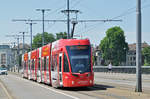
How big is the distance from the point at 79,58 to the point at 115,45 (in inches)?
3230

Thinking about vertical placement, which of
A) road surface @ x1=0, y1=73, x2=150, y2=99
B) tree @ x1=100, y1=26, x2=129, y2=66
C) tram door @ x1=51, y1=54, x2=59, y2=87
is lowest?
road surface @ x1=0, y1=73, x2=150, y2=99

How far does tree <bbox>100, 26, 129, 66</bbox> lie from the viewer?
10556 centimetres

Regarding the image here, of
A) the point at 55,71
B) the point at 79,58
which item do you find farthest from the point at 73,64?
the point at 55,71

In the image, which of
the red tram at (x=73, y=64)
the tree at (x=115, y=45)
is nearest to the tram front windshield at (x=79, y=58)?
the red tram at (x=73, y=64)

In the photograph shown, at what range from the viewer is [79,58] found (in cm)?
2439

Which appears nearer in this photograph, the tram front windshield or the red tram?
the red tram

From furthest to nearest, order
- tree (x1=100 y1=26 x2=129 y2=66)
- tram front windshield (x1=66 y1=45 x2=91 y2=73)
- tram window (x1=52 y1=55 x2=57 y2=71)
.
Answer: tree (x1=100 y1=26 x2=129 y2=66)
tram window (x1=52 y1=55 x2=57 y2=71)
tram front windshield (x1=66 y1=45 x2=91 y2=73)

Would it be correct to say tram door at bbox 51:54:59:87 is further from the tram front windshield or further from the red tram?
the tram front windshield

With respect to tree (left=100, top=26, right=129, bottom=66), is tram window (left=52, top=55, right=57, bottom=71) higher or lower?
lower

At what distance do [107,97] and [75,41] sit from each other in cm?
691

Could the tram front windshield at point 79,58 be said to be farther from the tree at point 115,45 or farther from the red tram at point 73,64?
the tree at point 115,45

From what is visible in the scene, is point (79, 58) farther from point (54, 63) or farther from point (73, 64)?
point (54, 63)

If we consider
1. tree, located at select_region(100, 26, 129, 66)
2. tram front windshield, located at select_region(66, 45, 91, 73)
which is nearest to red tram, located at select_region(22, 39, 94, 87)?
tram front windshield, located at select_region(66, 45, 91, 73)

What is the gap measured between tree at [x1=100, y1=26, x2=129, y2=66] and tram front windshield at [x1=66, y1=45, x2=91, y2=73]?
80.3m
